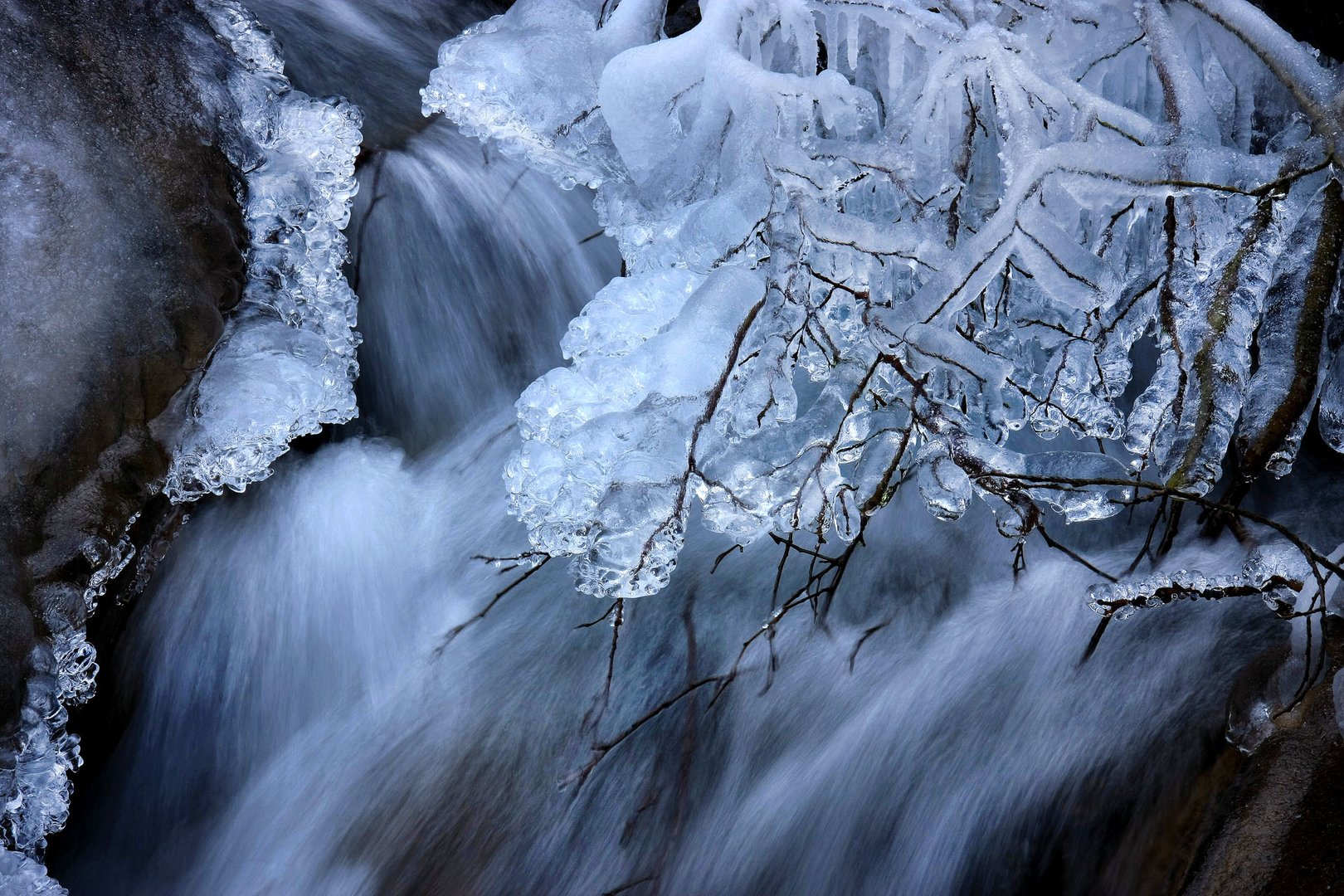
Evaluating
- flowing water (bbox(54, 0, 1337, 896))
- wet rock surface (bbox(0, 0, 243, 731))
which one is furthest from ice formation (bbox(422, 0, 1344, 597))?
wet rock surface (bbox(0, 0, 243, 731))

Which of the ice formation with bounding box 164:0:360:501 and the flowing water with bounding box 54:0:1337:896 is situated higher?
the ice formation with bounding box 164:0:360:501

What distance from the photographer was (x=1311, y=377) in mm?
2500

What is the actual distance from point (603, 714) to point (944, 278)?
63.4 inches

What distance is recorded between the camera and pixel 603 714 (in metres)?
2.85

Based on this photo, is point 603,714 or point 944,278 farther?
point 603,714

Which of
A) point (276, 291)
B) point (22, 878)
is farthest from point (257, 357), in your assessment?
point (22, 878)

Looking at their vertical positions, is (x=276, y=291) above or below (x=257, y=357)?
above

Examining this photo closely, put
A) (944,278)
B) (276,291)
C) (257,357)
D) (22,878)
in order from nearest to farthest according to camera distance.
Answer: (22,878), (944,278), (257,357), (276,291)

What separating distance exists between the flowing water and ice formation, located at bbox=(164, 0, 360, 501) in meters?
0.24

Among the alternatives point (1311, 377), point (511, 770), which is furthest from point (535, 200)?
point (1311, 377)

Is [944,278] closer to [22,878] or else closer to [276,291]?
[276,291]

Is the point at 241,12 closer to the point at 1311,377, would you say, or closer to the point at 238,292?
the point at 238,292

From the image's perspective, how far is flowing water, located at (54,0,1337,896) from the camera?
2.67m

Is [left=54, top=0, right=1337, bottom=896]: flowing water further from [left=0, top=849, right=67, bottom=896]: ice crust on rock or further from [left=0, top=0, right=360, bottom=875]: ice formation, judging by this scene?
[left=0, top=849, right=67, bottom=896]: ice crust on rock
